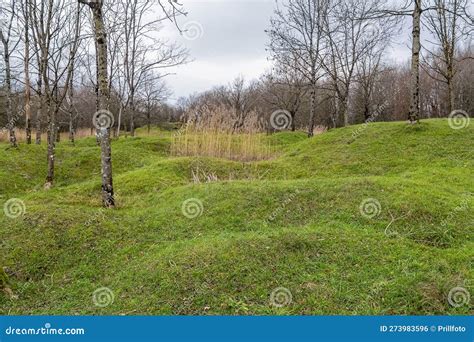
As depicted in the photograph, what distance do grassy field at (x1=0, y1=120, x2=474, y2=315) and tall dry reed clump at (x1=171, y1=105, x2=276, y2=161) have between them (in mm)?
2881

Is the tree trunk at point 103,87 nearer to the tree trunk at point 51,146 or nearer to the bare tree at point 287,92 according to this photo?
the tree trunk at point 51,146

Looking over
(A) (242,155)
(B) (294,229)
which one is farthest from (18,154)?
(B) (294,229)

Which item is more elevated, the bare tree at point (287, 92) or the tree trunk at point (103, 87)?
the bare tree at point (287, 92)

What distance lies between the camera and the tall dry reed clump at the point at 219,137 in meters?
10.9

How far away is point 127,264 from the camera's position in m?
4.59

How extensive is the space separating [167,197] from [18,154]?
23.0ft

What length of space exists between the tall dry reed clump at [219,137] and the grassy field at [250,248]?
288cm

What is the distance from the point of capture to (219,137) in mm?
10938

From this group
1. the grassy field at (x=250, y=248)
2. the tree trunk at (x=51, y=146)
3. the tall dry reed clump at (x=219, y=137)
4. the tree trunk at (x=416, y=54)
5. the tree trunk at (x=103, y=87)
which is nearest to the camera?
the grassy field at (x=250, y=248)

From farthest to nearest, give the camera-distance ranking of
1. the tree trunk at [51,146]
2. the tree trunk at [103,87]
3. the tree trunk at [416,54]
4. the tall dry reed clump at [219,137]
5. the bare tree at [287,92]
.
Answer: the bare tree at [287,92]
the tall dry reed clump at [219,137]
the tree trunk at [416,54]
the tree trunk at [51,146]
the tree trunk at [103,87]

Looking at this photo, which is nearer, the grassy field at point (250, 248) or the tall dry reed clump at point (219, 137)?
the grassy field at point (250, 248)

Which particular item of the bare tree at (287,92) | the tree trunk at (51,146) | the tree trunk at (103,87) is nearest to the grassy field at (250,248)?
the tree trunk at (103,87)

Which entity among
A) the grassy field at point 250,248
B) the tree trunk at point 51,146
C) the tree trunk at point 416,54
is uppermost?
the tree trunk at point 416,54

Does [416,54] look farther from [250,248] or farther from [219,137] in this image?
[250,248]
